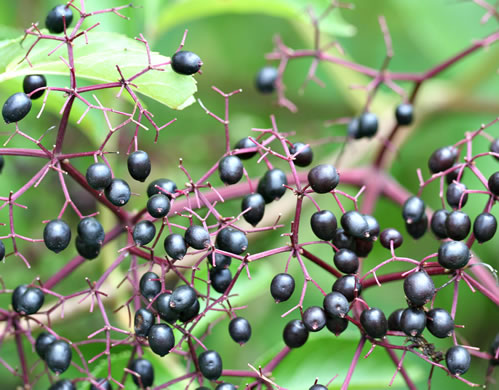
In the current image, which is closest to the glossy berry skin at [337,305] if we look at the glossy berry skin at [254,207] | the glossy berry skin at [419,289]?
the glossy berry skin at [419,289]

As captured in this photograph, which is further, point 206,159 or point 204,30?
point 204,30

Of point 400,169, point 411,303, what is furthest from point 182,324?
point 400,169

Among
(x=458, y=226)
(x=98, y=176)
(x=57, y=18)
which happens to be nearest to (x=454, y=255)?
(x=458, y=226)

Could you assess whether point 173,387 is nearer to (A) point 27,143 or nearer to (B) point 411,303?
(B) point 411,303

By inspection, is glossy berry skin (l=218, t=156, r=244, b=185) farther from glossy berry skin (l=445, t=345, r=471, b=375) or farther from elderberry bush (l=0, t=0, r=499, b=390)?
glossy berry skin (l=445, t=345, r=471, b=375)

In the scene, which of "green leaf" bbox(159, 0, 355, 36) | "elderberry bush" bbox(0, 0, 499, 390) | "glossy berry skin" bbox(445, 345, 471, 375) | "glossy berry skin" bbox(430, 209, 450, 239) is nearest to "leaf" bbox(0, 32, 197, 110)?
"elderberry bush" bbox(0, 0, 499, 390)

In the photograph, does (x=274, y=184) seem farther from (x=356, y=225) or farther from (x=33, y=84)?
(x=33, y=84)

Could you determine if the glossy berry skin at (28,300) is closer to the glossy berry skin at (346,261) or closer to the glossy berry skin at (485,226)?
the glossy berry skin at (346,261)
